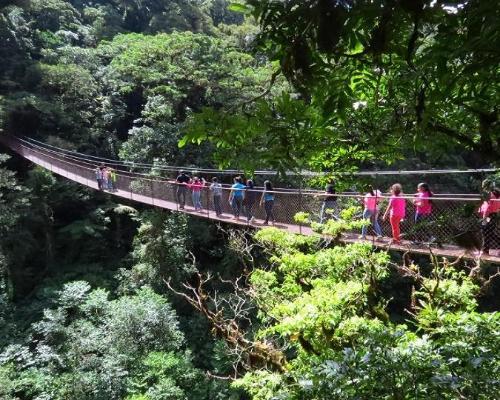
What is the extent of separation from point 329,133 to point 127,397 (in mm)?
5731

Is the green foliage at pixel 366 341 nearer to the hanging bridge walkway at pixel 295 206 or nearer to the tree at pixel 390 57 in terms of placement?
the hanging bridge walkway at pixel 295 206

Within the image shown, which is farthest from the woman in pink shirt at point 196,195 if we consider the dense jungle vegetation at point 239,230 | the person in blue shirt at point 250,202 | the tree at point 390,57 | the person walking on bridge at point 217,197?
the tree at point 390,57

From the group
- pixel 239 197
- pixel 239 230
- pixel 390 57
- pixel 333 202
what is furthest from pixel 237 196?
pixel 390 57

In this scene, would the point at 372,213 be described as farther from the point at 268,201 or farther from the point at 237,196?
the point at 237,196

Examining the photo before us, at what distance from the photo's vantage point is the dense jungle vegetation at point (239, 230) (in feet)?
2.80

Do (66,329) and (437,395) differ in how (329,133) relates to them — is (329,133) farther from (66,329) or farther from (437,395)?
(66,329)

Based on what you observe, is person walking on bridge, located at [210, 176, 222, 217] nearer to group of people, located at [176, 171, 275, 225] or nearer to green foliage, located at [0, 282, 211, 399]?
group of people, located at [176, 171, 275, 225]

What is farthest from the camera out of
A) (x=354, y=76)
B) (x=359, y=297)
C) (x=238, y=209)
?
(x=238, y=209)

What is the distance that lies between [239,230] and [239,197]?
1825 mm

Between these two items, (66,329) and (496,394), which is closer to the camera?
(496,394)

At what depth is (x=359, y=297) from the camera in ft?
9.98

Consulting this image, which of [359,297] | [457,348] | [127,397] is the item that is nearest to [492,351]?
[457,348]

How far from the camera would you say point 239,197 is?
5.45 m

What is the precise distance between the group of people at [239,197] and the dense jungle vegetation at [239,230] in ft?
1.43
